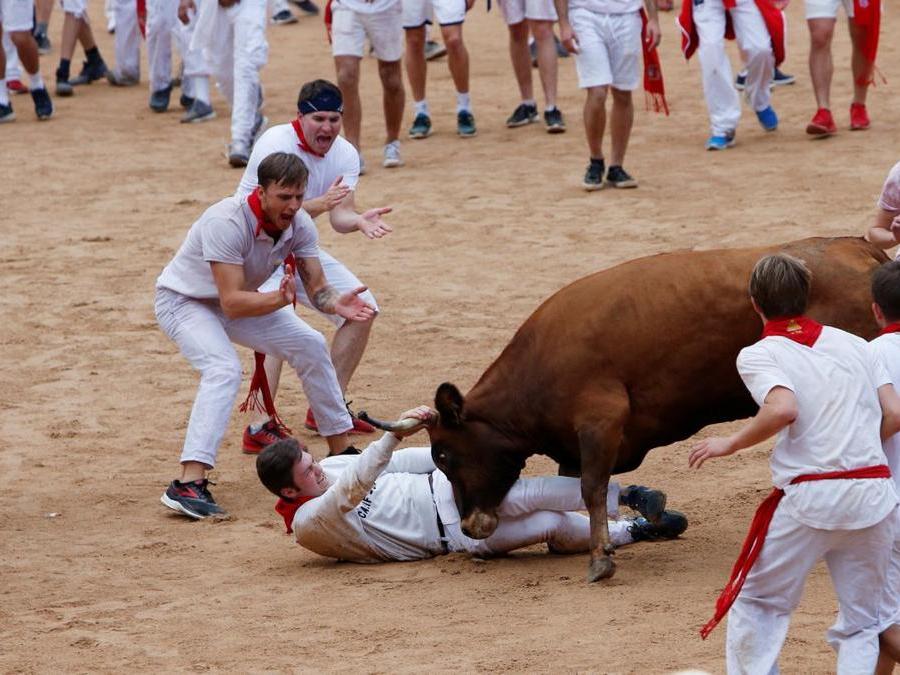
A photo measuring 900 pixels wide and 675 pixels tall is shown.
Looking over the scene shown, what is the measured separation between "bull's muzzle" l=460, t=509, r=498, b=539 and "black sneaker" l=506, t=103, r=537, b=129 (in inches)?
370

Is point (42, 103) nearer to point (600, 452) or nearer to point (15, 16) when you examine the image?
point (15, 16)

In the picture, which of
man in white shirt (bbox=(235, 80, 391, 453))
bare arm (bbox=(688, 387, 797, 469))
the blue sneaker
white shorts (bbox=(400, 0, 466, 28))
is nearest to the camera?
bare arm (bbox=(688, 387, 797, 469))

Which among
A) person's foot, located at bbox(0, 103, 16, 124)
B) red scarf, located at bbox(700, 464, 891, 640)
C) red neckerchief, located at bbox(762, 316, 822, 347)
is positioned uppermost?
red neckerchief, located at bbox(762, 316, 822, 347)

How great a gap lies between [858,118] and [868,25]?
0.88 meters

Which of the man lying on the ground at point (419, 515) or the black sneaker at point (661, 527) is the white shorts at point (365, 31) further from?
the black sneaker at point (661, 527)

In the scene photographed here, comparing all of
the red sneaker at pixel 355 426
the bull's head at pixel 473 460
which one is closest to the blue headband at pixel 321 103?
the red sneaker at pixel 355 426

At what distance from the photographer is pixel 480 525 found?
22.8 feet

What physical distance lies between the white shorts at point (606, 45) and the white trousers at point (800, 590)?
314 inches

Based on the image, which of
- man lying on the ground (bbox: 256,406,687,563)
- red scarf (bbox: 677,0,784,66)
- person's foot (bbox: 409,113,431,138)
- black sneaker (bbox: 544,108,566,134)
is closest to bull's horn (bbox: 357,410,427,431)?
man lying on the ground (bbox: 256,406,687,563)

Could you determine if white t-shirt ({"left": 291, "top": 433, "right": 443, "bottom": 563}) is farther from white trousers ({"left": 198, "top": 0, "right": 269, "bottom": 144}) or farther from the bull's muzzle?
white trousers ({"left": 198, "top": 0, "right": 269, "bottom": 144})

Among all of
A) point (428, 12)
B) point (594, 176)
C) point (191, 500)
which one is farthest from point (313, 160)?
point (428, 12)

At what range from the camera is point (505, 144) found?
15367 mm

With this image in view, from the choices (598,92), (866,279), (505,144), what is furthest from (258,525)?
(505,144)

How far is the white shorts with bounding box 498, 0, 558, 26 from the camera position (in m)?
14.9
